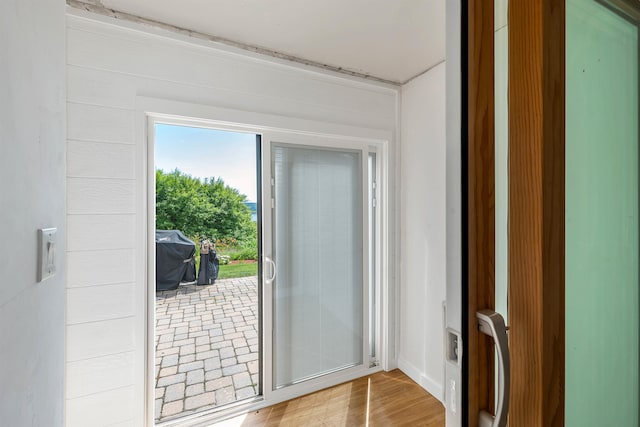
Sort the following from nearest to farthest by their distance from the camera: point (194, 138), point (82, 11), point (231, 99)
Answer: point (82, 11) < point (231, 99) < point (194, 138)

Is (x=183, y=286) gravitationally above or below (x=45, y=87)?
below

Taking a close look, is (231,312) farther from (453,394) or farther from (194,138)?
(453,394)

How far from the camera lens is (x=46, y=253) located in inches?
26.7

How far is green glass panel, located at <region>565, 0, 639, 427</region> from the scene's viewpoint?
1.82 feet

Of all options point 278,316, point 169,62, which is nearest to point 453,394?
point 278,316

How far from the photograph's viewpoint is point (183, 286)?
2.96m

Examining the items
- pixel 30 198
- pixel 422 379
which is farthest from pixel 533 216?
pixel 422 379

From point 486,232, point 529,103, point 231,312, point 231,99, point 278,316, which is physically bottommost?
point 231,312

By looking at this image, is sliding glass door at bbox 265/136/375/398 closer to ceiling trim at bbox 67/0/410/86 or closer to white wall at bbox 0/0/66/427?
ceiling trim at bbox 67/0/410/86

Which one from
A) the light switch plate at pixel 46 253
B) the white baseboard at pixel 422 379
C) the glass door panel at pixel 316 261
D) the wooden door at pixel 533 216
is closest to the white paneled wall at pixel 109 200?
the glass door panel at pixel 316 261

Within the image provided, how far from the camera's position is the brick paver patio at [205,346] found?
212 centimetres

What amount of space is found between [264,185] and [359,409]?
1.78 metres

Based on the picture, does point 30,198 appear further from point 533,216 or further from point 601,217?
point 601,217

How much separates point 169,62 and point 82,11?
46 cm
